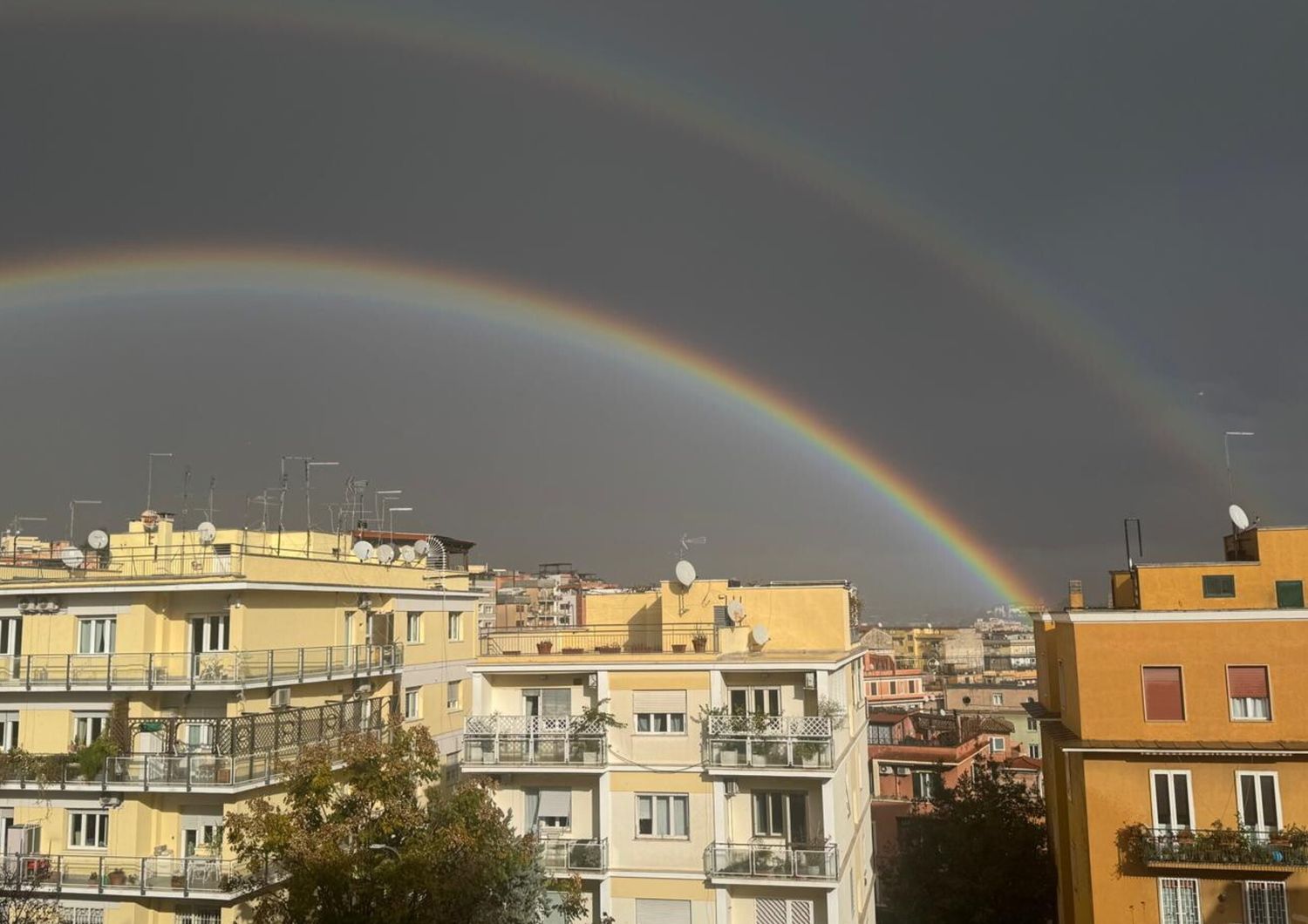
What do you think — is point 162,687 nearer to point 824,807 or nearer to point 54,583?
point 54,583

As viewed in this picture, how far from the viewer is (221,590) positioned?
25.8m

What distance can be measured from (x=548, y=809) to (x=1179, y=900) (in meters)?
14.8

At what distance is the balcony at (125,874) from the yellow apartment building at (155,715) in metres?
0.04

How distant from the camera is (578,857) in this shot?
83.1 feet

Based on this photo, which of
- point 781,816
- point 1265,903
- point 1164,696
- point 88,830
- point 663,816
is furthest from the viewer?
point 88,830

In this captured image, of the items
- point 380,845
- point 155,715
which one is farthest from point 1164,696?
point 155,715

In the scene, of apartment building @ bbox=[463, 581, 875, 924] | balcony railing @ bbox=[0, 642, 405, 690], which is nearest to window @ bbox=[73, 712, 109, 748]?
balcony railing @ bbox=[0, 642, 405, 690]

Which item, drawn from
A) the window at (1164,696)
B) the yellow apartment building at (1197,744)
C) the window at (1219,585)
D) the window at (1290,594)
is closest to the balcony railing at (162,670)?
the yellow apartment building at (1197,744)

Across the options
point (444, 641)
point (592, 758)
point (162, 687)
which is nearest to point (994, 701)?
point (444, 641)

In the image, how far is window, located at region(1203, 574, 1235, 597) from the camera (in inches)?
964

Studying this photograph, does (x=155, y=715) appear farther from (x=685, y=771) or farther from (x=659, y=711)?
(x=685, y=771)

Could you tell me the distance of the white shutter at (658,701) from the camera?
26.2 m

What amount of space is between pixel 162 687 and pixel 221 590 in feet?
8.63

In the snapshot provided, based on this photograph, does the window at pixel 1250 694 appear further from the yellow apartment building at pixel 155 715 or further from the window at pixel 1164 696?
the yellow apartment building at pixel 155 715
